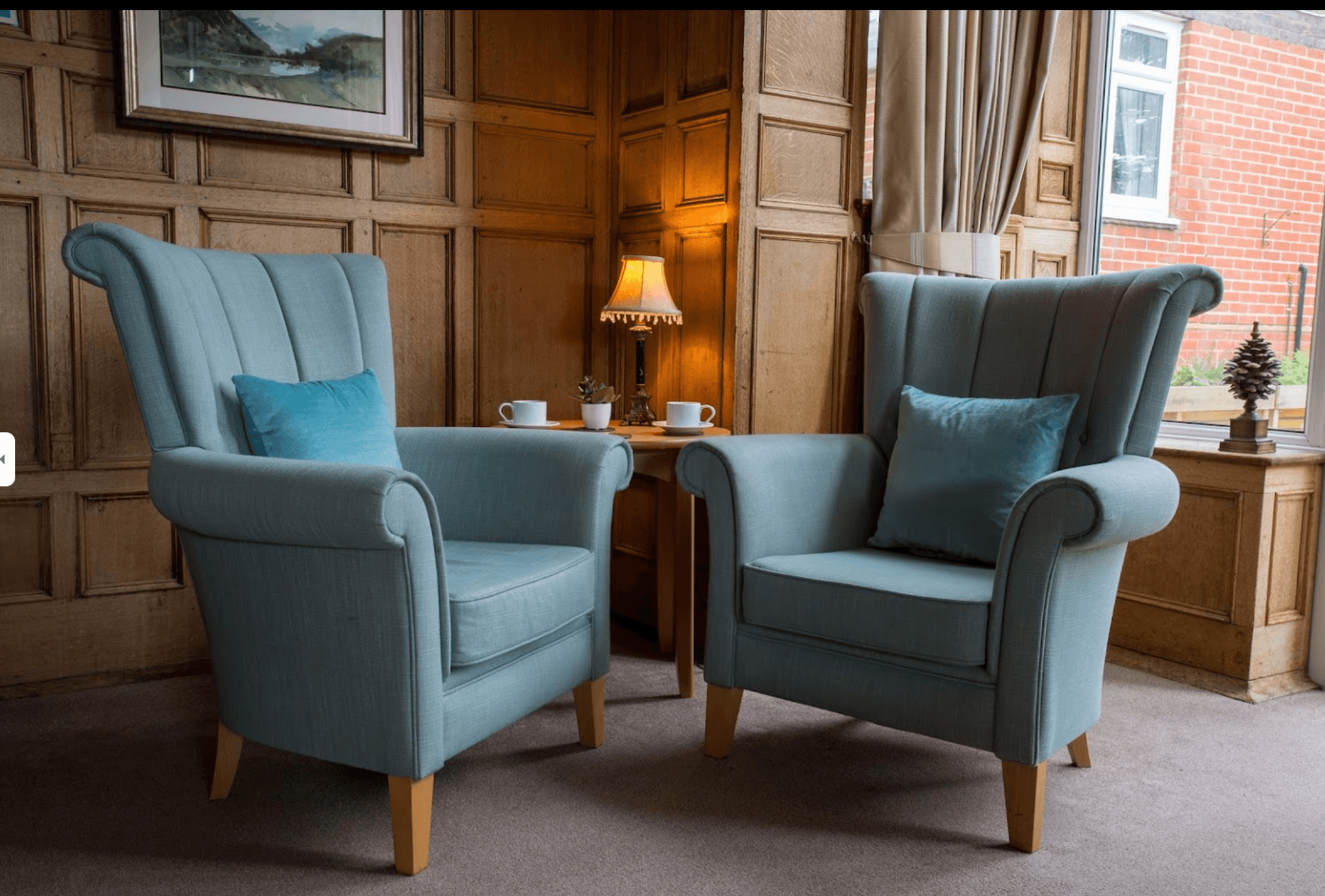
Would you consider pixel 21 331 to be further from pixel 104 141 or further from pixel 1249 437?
pixel 1249 437

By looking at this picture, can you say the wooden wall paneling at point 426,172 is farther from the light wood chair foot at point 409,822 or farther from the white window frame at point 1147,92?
the white window frame at point 1147,92

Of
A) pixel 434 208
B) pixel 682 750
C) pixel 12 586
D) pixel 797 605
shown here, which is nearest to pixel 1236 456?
pixel 797 605

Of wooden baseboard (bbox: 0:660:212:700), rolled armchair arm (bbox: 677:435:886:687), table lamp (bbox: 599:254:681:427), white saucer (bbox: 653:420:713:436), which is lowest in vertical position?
wooden baseboard (bbox: 0:660:212:700)

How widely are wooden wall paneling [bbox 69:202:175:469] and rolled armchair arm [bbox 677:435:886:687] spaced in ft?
5.09

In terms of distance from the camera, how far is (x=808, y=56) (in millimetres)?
3057

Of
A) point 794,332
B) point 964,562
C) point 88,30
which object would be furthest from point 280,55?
point 964,562

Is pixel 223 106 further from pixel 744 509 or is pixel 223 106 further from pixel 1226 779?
pixel 1226 779

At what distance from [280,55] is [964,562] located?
2271 mm

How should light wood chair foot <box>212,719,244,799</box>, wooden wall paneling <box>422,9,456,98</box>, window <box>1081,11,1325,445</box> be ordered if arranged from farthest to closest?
wooden wall paneling <box>422,9,456,98</box>, window <box>1081,11,1325,445</box>, light wood chair foot <box>212,719,244,799</box>

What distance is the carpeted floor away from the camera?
1.77 metres

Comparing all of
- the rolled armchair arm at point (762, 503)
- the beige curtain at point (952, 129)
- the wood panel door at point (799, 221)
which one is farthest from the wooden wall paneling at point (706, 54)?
the rolled armchair arm at point (762, 503)

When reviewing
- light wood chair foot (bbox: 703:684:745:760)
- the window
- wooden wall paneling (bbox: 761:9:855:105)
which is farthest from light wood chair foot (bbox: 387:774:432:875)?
the window

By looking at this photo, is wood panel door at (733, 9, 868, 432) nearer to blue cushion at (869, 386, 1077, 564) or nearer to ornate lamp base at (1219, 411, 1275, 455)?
blue cushion at (869, 386, 1077, 564)

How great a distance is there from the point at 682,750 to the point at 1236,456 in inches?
66.4
